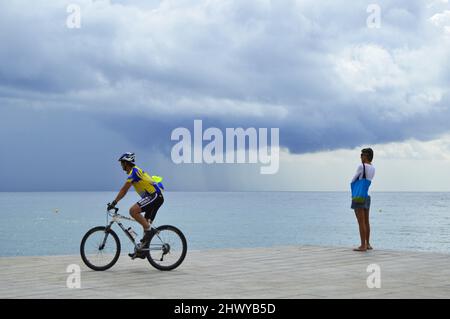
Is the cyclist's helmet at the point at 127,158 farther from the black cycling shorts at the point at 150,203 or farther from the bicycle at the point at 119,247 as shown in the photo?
the bicycle at the point at 119,247

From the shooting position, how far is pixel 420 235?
90.7 metres

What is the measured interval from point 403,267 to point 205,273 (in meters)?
3.77

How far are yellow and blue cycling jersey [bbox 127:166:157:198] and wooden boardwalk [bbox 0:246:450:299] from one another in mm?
1443

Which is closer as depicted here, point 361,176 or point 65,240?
point 361,176

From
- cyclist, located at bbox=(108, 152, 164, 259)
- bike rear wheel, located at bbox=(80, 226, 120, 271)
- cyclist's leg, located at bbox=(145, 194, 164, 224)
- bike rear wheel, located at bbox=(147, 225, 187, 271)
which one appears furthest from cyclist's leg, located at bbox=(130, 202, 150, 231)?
bike rear wheel, located at bbox=(80, 226, 120, 271)

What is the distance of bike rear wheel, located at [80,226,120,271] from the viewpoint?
1235 centimetres

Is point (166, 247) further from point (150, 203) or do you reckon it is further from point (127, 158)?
point (127, 158)

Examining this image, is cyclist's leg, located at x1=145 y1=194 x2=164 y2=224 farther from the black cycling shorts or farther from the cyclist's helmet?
the cyclist's helmet

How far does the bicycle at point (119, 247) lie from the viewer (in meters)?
12.2
